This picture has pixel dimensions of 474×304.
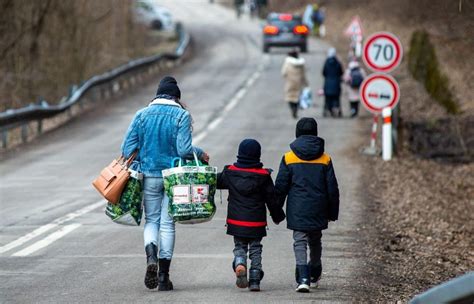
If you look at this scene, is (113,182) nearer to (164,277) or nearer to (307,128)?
(164,277)

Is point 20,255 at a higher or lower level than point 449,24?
lower

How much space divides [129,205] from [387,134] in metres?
11.9

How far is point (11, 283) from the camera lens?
9.09 m

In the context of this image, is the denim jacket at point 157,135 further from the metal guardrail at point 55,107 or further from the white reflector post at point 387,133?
the metal guardrail at point 55,107

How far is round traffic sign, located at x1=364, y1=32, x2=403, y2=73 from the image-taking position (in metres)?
19.7

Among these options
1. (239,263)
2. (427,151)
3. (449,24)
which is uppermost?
(449,24)

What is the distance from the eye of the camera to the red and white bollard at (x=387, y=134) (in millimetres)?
20125

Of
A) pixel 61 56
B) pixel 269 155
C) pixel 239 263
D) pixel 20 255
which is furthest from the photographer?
pixel 61 56

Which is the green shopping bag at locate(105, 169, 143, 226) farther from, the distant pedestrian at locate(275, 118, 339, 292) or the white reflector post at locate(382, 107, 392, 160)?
the white reflector post at locate(382, 107, 392, 160)

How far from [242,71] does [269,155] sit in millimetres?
23345

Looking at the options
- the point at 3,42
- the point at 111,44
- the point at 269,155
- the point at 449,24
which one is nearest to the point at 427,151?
the point at 269,155

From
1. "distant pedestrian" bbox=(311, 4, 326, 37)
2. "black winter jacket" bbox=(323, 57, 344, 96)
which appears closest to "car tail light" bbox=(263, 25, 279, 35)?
"distant pedestrian" bbox=(311, 4, 326, 37)

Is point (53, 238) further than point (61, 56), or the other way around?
point (61, 56)

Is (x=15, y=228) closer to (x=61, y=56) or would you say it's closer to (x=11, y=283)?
(x=11, y=283)
